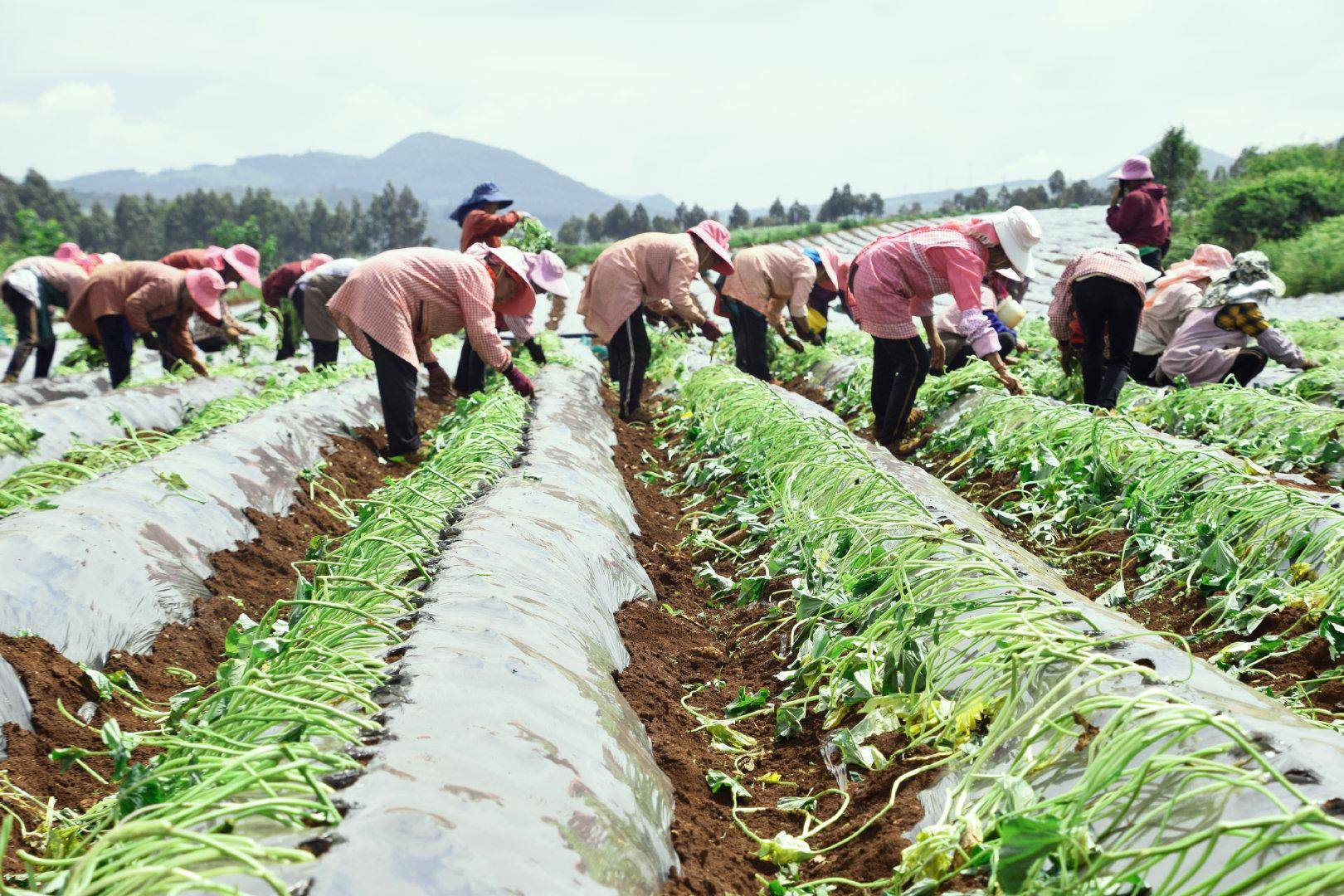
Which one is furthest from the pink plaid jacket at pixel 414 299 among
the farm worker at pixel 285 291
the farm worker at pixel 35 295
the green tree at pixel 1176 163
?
the green tree at pixel 1176 163

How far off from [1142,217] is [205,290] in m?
7.78

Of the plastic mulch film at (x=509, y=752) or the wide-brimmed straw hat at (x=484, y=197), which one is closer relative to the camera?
the plastic mulch film at (x=509, y=752)

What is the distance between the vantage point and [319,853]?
4.26 feet

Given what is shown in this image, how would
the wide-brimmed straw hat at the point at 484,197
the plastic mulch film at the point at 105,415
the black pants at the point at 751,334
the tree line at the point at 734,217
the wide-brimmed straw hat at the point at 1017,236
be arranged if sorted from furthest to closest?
1. the tree line at the point at 734,217
2. the black pants at the point at 751,334
3. the wide-brimmed straw hat at the point at 484,197
4. the plastic mulch film at the point at 105,415
5. the wide-brimmed straw hat at the point at 1017,236

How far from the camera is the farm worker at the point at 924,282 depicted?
4.83 metres

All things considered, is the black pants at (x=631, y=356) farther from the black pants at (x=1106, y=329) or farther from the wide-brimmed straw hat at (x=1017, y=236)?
the black pants at (x=1106, y=329)

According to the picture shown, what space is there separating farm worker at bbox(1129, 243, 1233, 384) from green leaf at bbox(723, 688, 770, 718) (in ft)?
A: 15.9

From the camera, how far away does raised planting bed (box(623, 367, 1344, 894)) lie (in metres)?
1.37

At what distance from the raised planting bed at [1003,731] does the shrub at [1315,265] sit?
13.8 m

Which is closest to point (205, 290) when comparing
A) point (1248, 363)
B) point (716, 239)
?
point (716, 239)

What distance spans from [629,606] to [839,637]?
82 centimetres

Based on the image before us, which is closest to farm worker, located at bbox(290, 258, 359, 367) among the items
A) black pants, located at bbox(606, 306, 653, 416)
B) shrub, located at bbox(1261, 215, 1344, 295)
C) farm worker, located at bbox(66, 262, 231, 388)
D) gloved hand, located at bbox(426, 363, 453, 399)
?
farm worker, located at bbox(66, 262, 231, 388)

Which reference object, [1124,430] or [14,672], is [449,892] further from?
[1124,430]

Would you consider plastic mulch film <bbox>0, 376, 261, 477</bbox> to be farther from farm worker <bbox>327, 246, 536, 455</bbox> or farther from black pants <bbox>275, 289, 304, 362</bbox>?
farm worker <bbox>327, 246, 536, 455</bbox>
